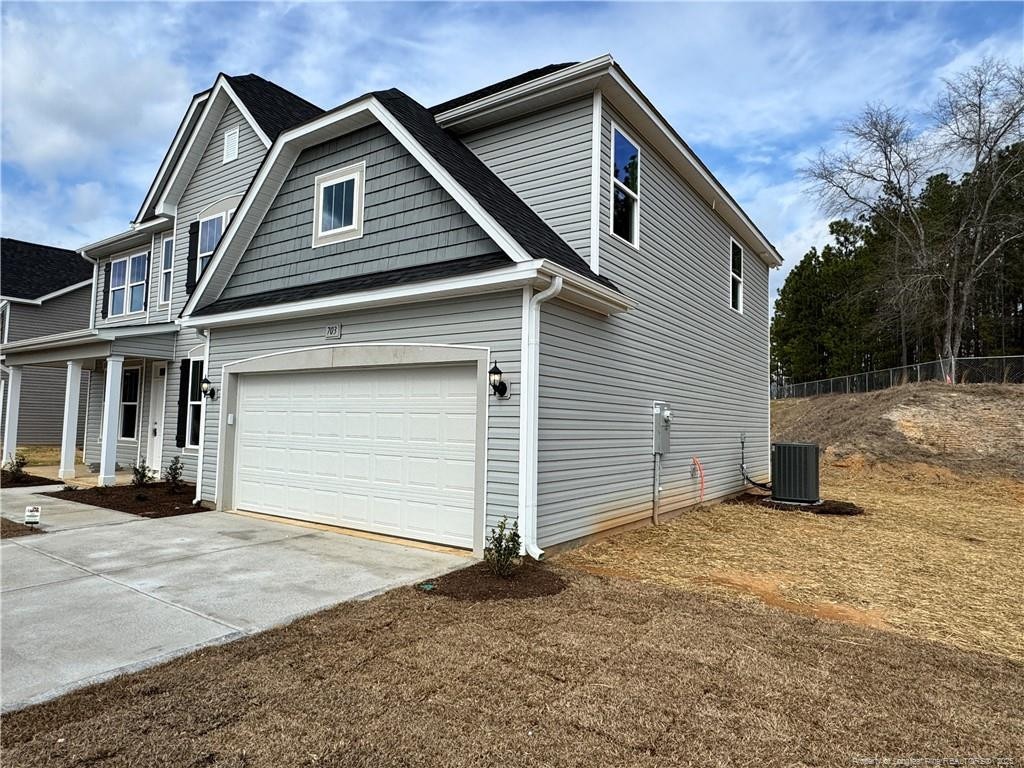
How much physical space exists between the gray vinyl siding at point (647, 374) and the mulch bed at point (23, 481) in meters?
11.6

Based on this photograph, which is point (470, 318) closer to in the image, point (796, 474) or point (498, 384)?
point (498, 384)

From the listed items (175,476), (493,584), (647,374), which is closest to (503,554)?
(493,584)

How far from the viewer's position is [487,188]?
25.2 ft

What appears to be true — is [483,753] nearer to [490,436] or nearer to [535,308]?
[490,436]

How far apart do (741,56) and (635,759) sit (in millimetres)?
10507

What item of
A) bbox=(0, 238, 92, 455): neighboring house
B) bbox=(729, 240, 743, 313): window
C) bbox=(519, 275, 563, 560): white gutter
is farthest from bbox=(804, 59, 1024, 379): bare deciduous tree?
bbox=(0, 238, 92, 455): neighboring house

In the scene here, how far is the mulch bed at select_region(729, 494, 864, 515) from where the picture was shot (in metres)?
11.0

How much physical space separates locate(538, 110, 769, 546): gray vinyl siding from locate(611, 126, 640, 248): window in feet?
0.62

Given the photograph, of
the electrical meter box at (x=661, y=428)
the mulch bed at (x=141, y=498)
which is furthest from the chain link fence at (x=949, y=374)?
the mulch bed at (x=141, y=498)

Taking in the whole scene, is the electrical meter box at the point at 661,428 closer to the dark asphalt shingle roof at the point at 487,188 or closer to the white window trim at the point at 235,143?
the dark asphalt shingle roof at the point at 487,188

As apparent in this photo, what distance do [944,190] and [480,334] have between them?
1211 inches

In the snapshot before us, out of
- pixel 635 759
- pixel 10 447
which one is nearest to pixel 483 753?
pixel 635 759

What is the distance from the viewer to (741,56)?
9.87 m

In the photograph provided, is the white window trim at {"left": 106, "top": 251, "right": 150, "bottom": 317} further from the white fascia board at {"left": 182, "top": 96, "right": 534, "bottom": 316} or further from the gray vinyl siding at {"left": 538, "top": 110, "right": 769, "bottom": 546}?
the gray vinyl siding at {"left": 538, "top": 110, "right": 769, "bottom": 546}
